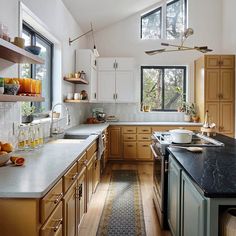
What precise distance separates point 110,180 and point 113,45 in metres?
3.42

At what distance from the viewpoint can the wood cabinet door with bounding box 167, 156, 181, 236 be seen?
2254mm

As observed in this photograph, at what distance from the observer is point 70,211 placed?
2150 mm

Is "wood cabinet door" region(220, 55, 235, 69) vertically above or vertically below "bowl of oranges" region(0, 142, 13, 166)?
above

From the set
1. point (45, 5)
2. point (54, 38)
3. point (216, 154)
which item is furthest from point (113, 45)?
point (216, 154)

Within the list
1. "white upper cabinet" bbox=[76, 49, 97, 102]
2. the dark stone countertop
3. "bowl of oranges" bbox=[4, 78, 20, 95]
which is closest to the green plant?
"bowl of oranges" bbox=[4, 78, 20, 95]

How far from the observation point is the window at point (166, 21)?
6.75 m

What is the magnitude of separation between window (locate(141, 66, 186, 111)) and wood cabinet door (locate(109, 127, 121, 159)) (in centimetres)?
114

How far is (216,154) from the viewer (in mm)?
2461

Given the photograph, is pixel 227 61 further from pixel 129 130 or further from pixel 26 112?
pixel 26 112

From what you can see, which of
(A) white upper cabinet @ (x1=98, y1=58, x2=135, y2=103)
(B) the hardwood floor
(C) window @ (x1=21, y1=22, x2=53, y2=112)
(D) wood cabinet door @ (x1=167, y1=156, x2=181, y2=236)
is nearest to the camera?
(D) wood cabinet door @ (x1=167, y1=156, x2=181, y2=236)

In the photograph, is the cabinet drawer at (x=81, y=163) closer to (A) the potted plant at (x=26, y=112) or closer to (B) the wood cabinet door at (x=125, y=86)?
(A) the potted plant at (x=26, y=112)

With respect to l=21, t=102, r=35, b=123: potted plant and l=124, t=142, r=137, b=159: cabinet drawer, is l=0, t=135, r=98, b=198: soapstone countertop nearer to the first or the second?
l=21, t=102, r=35, b=123: potted plant

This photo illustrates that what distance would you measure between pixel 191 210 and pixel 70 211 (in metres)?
0.92

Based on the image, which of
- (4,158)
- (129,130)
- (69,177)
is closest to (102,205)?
(69,177)
